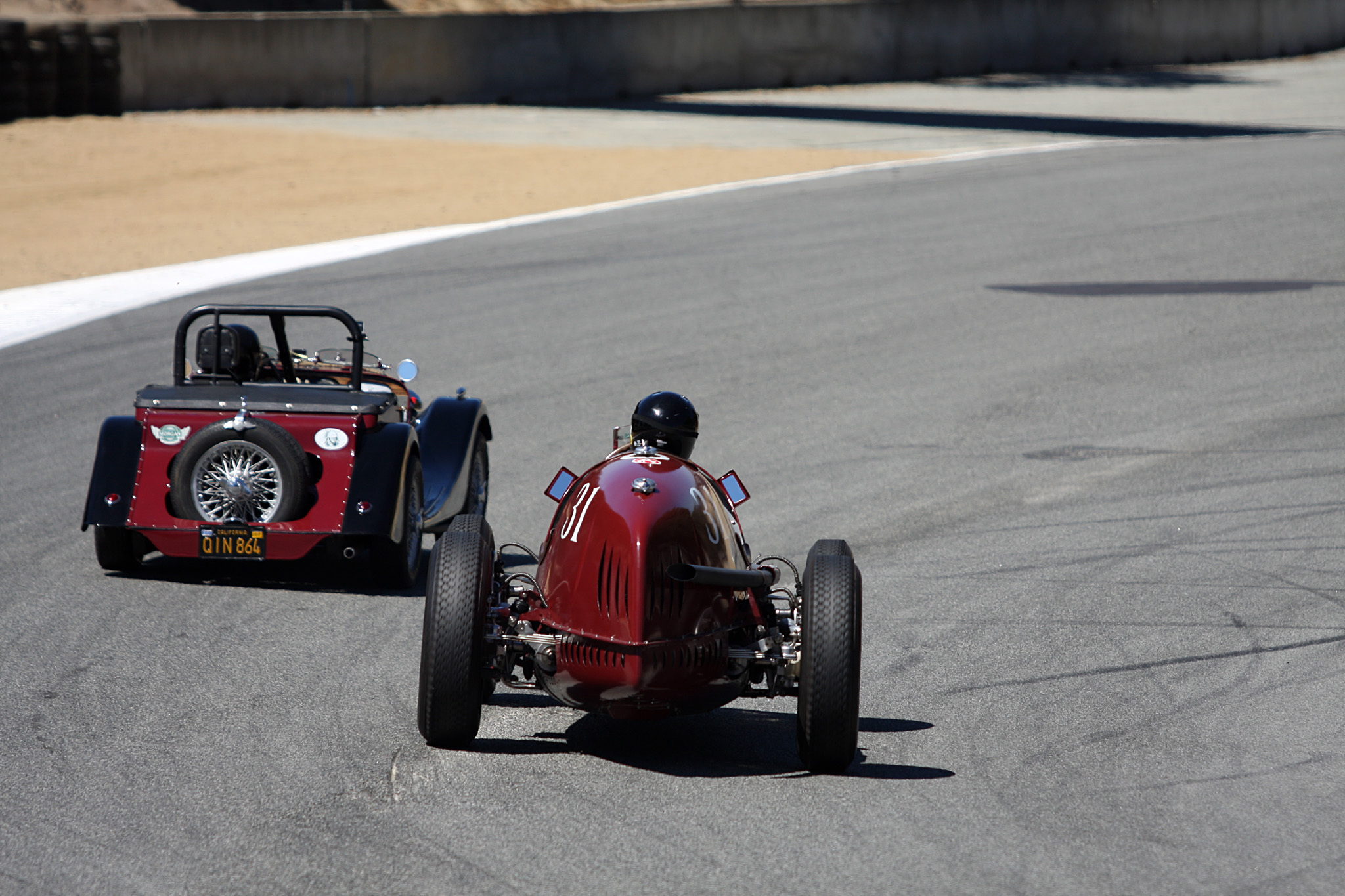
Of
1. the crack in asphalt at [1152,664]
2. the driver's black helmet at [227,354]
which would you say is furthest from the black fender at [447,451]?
the crack in asphalt at [1152,664]

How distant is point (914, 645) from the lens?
23.7ft

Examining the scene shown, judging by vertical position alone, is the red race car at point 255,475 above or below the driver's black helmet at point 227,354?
below

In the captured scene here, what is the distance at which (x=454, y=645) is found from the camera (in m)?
5.45

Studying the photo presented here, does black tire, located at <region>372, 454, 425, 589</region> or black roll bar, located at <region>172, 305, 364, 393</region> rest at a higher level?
black roll bar, located at <region>172, 305, 364, 393</region>

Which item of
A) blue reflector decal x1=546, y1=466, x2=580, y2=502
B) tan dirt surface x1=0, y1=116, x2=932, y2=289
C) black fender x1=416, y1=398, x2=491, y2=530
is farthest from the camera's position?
tan dirt surface x1=0, y1=116, x2=932, y2=289

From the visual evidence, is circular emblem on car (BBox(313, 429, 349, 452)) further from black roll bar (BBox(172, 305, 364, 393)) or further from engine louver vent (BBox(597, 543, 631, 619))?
engine louver vent (BBox(597, 543, 631, 619))

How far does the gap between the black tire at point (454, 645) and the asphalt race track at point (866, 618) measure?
186 millimetres

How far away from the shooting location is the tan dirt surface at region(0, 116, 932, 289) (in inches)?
773

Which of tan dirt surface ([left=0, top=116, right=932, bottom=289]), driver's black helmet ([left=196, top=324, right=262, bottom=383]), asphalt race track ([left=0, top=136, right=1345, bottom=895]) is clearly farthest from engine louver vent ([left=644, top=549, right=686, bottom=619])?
tan dirt surface ([left=0, top=116, right=932, bottom=289])

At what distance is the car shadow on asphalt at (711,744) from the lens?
18.4ft

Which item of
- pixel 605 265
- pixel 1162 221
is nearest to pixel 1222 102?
pixel 1162 221

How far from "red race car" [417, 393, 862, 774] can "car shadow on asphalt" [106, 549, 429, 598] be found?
2549 millimetres

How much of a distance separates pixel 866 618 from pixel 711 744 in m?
1.90

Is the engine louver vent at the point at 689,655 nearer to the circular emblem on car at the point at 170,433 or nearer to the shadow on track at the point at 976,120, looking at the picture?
the circular emblem on car at the point at 170,433
